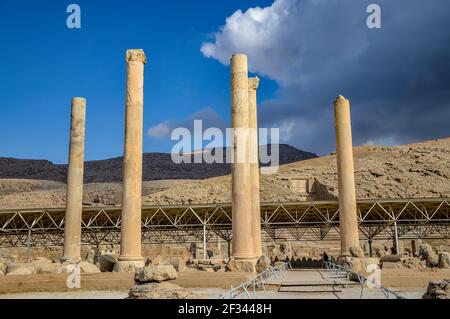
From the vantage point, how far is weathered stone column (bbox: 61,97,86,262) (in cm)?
2548

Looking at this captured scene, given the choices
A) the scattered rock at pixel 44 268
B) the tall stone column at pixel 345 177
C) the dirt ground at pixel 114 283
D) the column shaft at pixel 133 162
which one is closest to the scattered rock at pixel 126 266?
the column shaft at pixel 133 162

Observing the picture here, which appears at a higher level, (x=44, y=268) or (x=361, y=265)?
(x=361, y=265)

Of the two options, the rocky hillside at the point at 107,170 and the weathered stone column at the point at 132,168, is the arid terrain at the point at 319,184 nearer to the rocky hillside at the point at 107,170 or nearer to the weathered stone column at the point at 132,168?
the rocky hillside at the point at 107,170

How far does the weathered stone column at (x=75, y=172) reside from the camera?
83.6ft

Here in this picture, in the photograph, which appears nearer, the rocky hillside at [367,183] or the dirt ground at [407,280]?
the dirt ground at [407,280]

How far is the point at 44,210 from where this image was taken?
34.5 m

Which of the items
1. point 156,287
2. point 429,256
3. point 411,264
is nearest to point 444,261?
point 411,264

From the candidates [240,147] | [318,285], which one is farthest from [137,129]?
[318,285]

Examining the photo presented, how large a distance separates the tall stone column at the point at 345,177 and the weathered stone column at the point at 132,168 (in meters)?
10.7

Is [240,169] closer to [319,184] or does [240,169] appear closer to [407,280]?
[407,280]

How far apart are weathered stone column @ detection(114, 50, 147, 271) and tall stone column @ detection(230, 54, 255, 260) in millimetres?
4405

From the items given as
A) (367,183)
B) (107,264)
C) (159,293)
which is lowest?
(107,264)

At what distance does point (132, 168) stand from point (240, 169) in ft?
16.3

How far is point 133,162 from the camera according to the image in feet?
67.3
